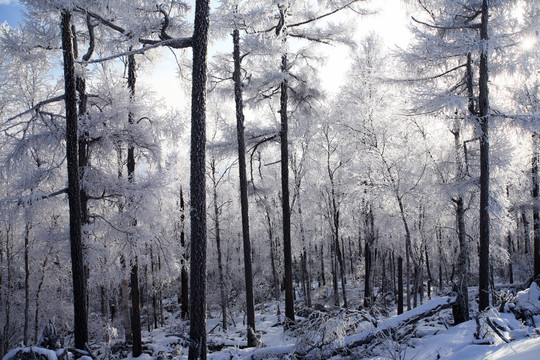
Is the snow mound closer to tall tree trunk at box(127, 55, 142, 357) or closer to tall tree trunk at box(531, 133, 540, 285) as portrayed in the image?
tall tree trunk at box(531, 133, 540, 285)

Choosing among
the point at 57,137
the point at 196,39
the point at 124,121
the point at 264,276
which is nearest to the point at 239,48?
the point at 124,121

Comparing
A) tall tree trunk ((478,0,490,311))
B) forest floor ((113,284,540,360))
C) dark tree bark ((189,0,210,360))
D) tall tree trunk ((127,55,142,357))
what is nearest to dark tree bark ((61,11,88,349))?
tall tree trunk ((127,55,142,357))

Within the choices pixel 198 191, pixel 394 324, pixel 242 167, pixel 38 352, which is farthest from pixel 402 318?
pixel 242 167

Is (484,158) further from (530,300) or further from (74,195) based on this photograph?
(74,195)

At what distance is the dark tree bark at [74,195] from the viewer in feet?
22.1

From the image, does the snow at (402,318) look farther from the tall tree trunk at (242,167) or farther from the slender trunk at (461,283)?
the tall tree trunk at (242,167)

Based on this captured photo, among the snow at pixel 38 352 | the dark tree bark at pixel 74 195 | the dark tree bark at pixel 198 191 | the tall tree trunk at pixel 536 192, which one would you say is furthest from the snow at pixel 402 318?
the tall tree trunk at pixel 536 192

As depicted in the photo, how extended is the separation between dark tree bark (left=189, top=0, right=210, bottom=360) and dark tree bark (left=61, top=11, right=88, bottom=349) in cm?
319

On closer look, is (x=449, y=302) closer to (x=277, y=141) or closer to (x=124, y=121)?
(x=277, y=141)

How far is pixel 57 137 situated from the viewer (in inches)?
287

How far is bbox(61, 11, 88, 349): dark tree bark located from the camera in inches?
265

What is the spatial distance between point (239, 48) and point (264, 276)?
3083cm

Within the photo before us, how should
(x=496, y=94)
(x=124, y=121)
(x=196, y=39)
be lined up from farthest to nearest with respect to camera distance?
1. (x=496, y=94)
2. (x=124, y=121)
3. (x=196, y=39)

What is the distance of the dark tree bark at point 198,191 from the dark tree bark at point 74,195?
319 centimetres
